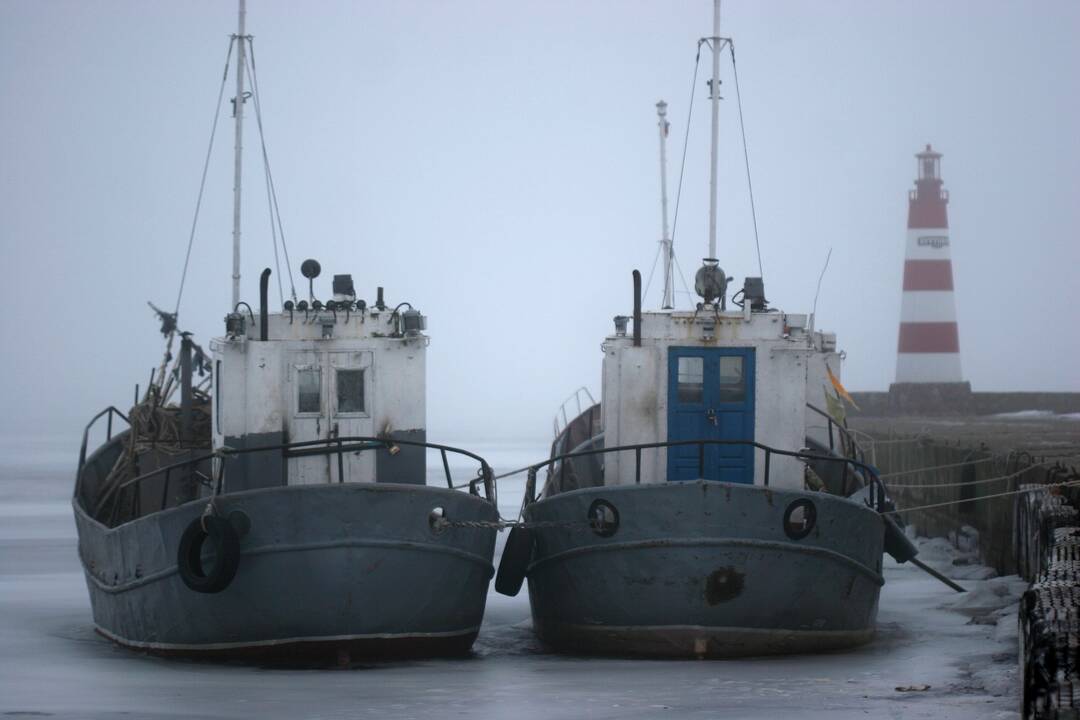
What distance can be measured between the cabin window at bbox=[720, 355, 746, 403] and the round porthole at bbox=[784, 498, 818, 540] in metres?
1.92

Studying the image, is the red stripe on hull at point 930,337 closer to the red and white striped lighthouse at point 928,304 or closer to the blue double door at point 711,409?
the red and white striped lighthouse at point 928,304

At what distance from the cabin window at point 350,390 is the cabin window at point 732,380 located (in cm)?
381

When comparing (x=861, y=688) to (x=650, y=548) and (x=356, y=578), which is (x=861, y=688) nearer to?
(x=650, y=548)

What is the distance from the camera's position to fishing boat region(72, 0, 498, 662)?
593 inches

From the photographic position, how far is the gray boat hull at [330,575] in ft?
49.3

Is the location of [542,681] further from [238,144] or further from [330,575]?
[238,144]

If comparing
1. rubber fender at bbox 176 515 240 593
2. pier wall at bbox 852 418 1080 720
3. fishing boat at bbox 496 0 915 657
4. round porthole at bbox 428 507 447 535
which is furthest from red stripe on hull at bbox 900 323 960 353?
rubber fender at bbox 176 515 240 593

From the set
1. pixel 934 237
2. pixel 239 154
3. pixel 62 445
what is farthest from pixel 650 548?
pixel 62 445

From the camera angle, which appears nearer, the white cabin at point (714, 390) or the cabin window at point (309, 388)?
the cabin window at point (309, 388)

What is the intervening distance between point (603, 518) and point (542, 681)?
5.75ft

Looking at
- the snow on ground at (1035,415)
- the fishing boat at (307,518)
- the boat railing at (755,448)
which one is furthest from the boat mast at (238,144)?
the snow on ground at (1035,415)

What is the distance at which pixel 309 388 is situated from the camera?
55.3 ft

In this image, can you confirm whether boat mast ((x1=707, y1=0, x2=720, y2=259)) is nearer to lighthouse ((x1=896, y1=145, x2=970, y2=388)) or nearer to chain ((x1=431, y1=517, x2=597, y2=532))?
chain ((x1=431, y1=517, x2=597, y2=532))

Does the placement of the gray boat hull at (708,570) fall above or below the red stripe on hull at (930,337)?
below
